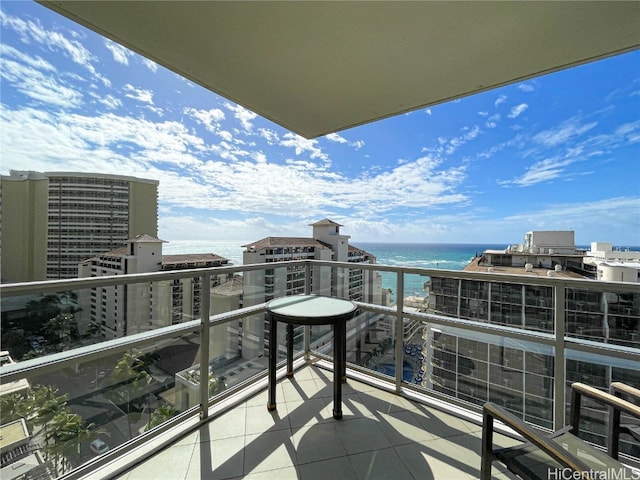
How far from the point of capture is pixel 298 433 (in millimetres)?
1866

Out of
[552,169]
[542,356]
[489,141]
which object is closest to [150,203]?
[542,356]

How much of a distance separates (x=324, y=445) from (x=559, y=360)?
1761 millimetres

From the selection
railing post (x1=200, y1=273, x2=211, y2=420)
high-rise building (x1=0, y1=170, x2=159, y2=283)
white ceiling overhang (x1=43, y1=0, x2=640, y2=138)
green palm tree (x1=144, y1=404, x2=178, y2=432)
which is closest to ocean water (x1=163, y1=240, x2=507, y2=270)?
railing post (x1=200, y1=273, x2=211, y2=420)

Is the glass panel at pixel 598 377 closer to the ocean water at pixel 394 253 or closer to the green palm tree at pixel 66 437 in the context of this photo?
the ocean water at pixel 394 253

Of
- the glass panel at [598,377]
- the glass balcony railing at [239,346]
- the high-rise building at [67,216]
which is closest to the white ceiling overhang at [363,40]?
the glass balcony railing at [239,346]

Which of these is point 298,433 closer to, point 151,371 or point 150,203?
point 151,371

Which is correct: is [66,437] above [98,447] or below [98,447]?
above

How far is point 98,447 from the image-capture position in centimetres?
152

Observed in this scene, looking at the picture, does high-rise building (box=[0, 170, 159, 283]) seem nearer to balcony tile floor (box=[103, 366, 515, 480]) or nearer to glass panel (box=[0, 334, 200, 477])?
glass panel (box=[0, 334, 200, 477])

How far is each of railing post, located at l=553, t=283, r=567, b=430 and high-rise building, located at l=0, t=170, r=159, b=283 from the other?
8815mm

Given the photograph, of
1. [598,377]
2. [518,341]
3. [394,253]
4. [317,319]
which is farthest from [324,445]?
[394,253]

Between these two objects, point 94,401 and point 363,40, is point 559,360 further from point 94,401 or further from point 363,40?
point 94,401

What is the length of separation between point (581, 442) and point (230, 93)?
2961 millimetres

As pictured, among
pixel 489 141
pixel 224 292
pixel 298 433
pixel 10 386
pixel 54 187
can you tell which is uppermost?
pixel 489 141
